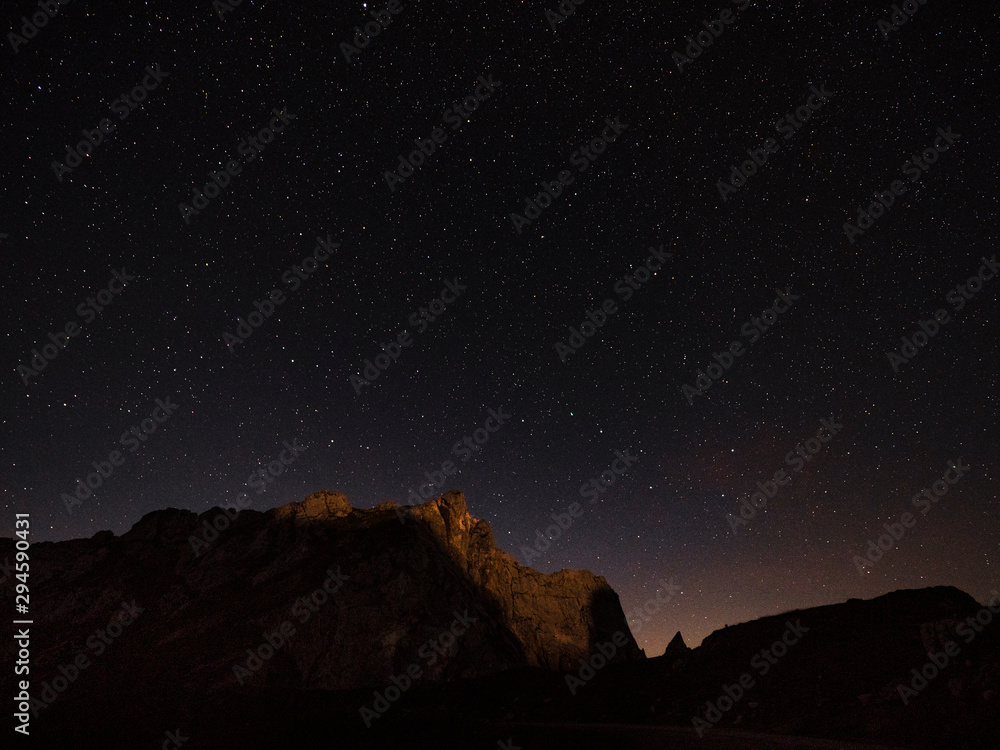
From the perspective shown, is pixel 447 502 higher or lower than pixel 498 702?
higher

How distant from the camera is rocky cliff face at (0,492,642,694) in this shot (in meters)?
38.9

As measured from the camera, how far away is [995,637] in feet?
Result: 64.9

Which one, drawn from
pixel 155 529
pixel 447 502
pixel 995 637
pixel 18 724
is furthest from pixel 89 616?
pixel 995 637

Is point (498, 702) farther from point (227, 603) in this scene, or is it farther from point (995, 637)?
point (227, 603)

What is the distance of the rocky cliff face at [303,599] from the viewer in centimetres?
3888

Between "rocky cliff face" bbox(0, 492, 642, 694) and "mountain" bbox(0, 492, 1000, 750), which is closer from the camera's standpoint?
"mountain" bbox(0, 492, 1000, 750)

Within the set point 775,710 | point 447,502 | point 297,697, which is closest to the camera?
point 775,710

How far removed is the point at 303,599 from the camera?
139ft

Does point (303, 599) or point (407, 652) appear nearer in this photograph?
point (407, 652)

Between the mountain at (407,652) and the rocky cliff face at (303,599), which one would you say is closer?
the mountain at (407,652)

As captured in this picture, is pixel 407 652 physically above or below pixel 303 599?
below

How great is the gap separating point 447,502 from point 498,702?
106 feet

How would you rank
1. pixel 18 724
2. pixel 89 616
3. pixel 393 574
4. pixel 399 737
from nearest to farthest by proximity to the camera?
1. pixel 399 737
2. pixel 18 724
3. pixel 393 574
4. pixel 89 616

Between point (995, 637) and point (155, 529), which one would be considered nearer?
point (995, 637)
